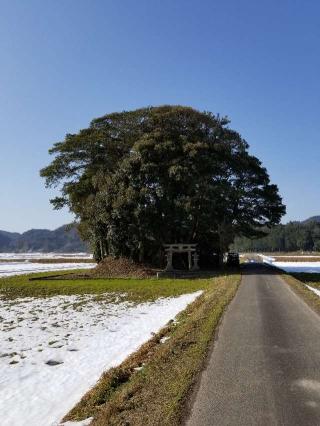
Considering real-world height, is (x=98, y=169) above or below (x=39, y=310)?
above

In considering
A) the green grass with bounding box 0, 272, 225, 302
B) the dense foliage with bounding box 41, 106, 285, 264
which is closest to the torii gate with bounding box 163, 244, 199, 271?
the dense foliage with bounding box 41, 106, 285, 264

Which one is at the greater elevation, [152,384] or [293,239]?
[293,239]

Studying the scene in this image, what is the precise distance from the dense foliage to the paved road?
81.1 ft

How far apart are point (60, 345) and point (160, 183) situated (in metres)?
27.9

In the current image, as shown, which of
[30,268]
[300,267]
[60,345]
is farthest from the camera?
[30,268]

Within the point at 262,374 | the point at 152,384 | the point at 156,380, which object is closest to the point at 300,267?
the point at 262,374

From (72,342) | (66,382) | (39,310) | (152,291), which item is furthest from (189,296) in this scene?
(66,382)

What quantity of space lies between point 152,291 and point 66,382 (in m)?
17.8

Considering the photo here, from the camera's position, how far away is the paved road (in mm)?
6512

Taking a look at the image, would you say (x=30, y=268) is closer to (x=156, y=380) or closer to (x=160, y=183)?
(x=160, y=183)

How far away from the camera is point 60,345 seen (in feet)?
42.4

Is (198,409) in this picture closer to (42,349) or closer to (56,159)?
(42,349)

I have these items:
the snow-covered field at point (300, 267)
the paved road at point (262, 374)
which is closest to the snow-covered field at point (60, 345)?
the paved road at point (262, 374)

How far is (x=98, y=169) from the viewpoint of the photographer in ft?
150
